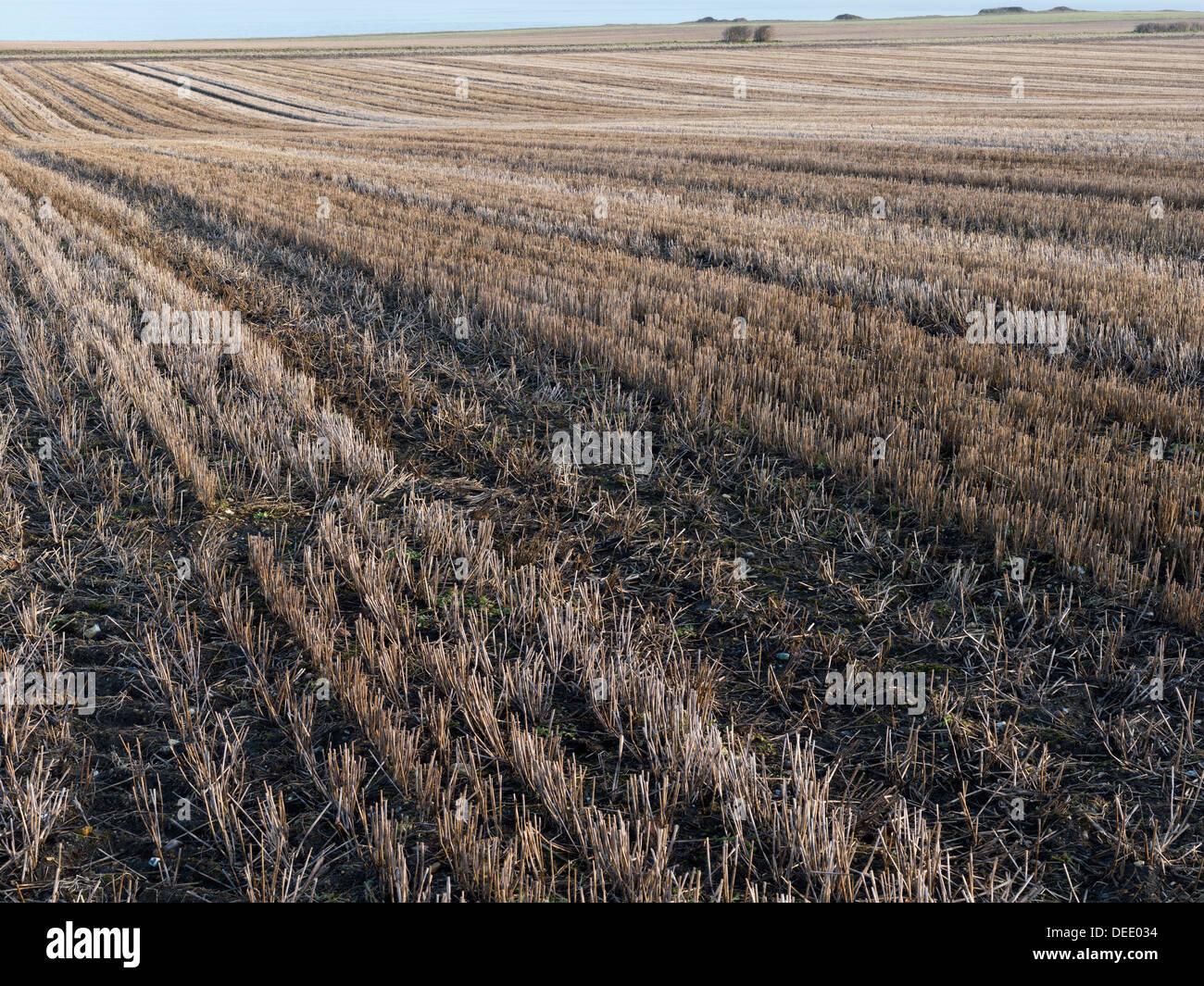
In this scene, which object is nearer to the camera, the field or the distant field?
the field

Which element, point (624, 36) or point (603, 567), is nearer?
Result: point (603, 567)

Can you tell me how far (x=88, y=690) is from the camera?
3473 millimetres

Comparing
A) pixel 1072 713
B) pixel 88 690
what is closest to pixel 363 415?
pixel 88 690

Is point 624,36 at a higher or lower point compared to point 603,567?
higher

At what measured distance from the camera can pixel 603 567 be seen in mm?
4539

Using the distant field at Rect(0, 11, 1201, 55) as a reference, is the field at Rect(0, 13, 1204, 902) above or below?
below

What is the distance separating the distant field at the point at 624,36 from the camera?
9088 centimetres

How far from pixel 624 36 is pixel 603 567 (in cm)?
11515

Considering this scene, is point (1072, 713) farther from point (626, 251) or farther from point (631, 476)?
point (626, 251)

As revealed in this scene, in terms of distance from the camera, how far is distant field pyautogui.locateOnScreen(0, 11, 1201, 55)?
90875 millimetres

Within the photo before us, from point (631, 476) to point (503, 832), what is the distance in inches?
116

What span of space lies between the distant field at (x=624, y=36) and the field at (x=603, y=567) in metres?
90.4

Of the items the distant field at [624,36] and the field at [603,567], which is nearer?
the field at [603,567]

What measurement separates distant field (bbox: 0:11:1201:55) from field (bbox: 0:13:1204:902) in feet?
297
